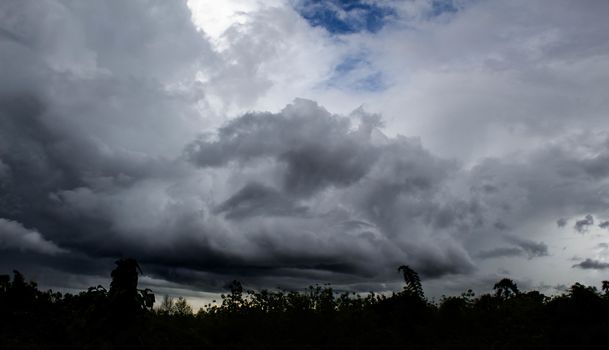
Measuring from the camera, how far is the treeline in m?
13.4

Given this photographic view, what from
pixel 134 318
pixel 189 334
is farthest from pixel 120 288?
pixel 189 334

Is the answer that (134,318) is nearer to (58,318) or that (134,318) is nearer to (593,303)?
(58,318)

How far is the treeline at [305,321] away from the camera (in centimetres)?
1335

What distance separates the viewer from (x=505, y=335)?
20.0 meters

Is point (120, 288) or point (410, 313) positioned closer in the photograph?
point (120, 288)

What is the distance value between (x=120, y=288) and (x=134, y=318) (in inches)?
36.6

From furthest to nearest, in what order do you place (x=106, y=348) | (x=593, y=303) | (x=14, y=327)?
(x=14, y=327), (x=593, y=303), (x=106, y=348)

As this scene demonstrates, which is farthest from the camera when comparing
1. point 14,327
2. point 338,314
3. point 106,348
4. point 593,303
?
point 338,314

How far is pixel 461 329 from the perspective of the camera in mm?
22375

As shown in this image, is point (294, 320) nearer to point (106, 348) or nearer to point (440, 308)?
point (440, 308)

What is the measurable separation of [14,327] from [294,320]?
12.0 metres

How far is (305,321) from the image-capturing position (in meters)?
23.2

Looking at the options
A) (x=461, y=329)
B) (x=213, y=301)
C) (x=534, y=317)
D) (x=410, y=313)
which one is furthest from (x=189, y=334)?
(x=534, y=317)

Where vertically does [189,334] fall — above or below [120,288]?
below
